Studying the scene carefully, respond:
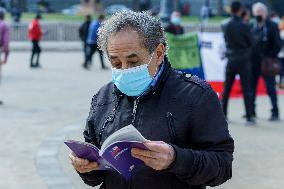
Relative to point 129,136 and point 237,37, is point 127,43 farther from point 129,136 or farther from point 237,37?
point 237,37

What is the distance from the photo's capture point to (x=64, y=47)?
2688cm

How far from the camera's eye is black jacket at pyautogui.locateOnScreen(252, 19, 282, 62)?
10.0 meters

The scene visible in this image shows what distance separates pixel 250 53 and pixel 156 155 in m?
7.68

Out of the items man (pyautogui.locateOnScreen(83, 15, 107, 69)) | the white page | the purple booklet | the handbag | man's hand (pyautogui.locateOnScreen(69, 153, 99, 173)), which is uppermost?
the white page

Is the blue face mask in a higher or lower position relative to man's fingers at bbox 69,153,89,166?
higher

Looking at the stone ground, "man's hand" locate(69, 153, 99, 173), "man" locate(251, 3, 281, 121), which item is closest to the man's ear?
"man's hand" locate(69, 153, 99, 173)

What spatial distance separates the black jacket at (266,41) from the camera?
1005cm

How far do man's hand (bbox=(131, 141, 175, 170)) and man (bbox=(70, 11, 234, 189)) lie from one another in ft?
0.34

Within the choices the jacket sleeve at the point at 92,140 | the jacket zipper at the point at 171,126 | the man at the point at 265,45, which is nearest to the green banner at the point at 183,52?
the man at the point at 265,45

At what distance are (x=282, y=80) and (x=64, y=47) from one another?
1424 cm

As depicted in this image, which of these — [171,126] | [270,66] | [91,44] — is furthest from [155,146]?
[91,44]

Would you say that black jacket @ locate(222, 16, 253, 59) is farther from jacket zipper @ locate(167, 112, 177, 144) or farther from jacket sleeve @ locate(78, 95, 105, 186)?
jacket zipper @ locate(167, 112, 177, 144)

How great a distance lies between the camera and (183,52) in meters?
10.2

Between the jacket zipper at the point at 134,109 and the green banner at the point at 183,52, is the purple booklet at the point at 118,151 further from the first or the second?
the green banner at the point at 183,52
